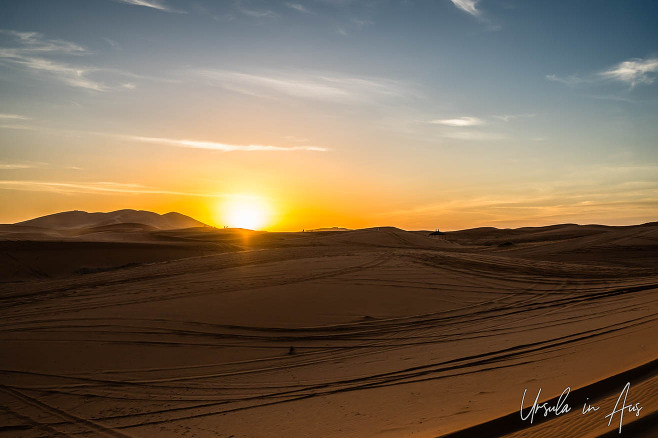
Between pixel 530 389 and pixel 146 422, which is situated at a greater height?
pixel 530 389

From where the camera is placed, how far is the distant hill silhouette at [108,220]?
69.6m

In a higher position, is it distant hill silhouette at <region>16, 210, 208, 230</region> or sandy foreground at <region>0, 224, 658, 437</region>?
distant hill silhouette at <region>16, 210, 208, 230</region>

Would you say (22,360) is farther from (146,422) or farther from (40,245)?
(40,245)

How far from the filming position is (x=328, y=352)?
744 centimetres

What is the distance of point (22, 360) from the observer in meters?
7.18

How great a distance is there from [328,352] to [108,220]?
74643mm

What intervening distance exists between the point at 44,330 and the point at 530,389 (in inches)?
359

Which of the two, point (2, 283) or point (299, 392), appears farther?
point (2, 283)

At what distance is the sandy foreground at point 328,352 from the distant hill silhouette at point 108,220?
196 ft

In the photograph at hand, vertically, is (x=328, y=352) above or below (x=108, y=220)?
below

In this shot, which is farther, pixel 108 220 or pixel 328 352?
pixel 108 220

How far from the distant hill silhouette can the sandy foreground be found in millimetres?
59671

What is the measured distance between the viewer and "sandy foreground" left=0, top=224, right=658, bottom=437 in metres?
4.51

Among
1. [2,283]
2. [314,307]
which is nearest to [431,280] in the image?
[314,307]
